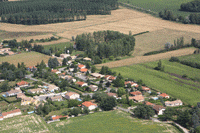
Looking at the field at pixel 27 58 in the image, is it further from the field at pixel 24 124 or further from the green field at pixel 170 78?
the field at pixel 24 124

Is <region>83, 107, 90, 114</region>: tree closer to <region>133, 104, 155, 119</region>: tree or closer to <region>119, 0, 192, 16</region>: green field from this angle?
<region>133, 104, 155, 119</region>: tree

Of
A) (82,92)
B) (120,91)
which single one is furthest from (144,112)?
(82,92)

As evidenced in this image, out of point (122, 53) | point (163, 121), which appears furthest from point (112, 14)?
point (163, 121)

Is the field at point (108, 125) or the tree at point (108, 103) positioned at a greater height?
the tree at point (108, 103)

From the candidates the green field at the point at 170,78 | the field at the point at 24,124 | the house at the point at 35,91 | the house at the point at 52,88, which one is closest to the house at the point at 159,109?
the green field at the point at 170,78

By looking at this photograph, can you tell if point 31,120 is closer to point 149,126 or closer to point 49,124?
point 49,124
